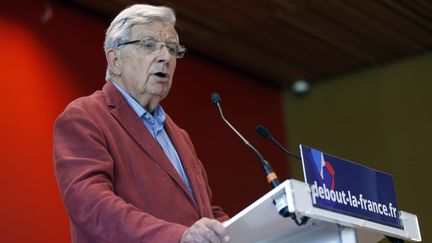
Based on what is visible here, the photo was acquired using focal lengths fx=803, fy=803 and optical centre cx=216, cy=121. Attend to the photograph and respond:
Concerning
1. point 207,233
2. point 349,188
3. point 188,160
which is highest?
point 188,160

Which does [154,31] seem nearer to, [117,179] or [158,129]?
[158,129]

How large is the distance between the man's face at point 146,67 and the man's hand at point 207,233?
0.81 meters

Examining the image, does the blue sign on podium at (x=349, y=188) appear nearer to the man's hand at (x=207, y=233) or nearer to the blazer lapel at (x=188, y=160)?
the man's hand at (x=207, y=233)

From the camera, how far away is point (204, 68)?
22.2 ft

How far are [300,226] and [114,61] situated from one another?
39.5 inches

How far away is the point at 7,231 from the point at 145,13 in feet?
7.95

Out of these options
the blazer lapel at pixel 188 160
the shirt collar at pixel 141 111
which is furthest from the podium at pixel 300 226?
the shirt collar at pixel 141 111

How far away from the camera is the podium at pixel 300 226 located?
1.91 meters

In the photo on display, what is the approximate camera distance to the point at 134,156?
243 cm

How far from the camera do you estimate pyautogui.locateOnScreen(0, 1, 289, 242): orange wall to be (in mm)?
4910

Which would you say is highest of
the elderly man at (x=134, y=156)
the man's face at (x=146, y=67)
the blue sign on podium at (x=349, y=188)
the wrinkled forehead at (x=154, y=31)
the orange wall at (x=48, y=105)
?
the orange wall at (x=48, y=105)

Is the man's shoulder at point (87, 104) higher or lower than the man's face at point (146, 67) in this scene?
lower

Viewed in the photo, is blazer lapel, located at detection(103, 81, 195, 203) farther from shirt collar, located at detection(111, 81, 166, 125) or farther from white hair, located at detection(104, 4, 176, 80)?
white hair, located at detection(104, 4, 176, 80)

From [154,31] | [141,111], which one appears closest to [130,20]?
[154,31]
